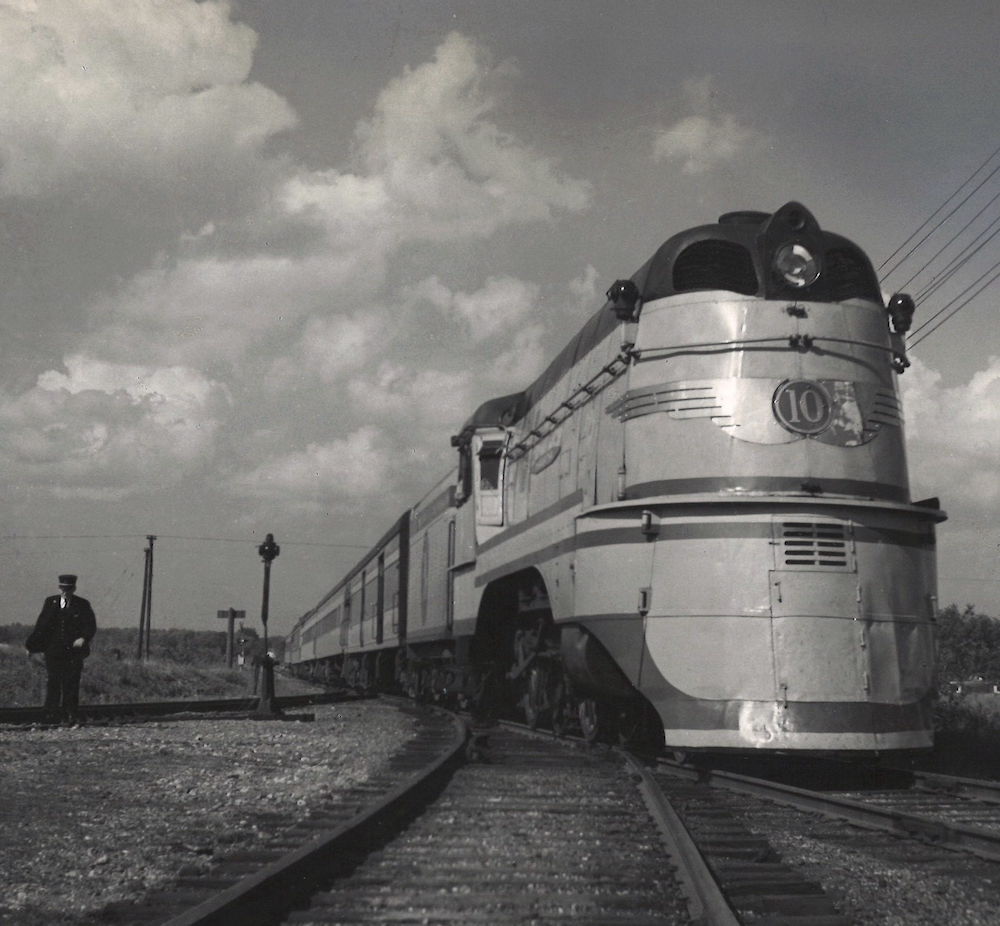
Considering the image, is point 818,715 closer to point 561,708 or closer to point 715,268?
point 715,268

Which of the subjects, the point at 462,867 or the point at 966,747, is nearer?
the point at 462,867

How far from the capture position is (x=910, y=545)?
754 centimetres

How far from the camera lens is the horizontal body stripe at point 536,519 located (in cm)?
906

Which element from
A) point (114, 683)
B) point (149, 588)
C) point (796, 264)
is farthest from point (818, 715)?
point (149, 588)

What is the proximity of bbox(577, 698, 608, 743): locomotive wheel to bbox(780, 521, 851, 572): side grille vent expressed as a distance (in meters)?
2.77

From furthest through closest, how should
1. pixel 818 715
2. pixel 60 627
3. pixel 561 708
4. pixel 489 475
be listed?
1. pixel 489 475
2. pixel 60 627
3. pixel 561 708
4. pixel 818 715

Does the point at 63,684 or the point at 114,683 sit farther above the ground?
the point at 63,684

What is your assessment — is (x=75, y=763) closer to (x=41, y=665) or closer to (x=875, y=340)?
(x=875, y=340)

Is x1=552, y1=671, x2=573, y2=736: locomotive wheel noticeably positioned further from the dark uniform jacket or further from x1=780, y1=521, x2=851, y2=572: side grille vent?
the dark uniform jacket

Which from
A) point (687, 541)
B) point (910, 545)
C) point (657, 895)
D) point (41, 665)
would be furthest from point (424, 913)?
point (41, 665)

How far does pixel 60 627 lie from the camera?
1180cm

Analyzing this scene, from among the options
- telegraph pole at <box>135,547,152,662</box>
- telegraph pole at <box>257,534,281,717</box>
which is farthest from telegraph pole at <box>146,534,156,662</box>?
telegraph pole at <box>257,534,281,717</box>

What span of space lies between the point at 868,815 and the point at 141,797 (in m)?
4.16

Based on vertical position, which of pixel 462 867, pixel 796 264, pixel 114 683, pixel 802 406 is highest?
pixel 796 264
